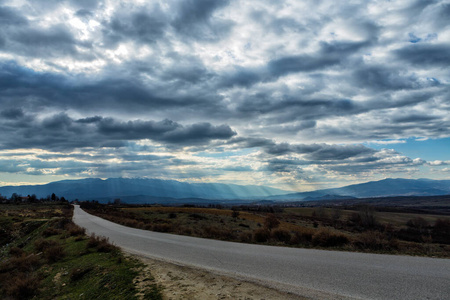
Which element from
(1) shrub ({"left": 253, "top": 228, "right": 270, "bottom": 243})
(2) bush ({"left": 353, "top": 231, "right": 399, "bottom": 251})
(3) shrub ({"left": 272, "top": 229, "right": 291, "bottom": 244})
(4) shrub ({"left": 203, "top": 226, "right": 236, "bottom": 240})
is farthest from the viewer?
(4) shrub ({"left": 203, "top": 226, "right": 236, "bottom": 240})

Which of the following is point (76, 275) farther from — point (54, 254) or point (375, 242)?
point (375, 242)

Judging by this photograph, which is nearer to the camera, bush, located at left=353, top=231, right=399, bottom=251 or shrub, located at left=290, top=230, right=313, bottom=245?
bush, located at left=353, top=231, right=399, bottom=251

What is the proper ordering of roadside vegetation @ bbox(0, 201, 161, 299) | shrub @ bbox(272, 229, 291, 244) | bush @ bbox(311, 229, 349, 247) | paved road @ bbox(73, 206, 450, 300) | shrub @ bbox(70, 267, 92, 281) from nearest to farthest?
paved road @ bbox(73, 206, 450, 300) → roadside vegetation @ bbox(0, 201, 161, 299) → shrub @ bbox(70, 267, 92, 281) → bush @ bbox(311, 229, 349, 247) → shrub @ bbox(272, 229, 291, 244)

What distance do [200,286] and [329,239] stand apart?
9.40m

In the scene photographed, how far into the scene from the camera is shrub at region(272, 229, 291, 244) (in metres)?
16.9

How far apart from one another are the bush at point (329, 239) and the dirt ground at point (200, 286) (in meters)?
8.04

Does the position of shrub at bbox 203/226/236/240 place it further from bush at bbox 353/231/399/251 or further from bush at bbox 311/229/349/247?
bush at bbox 353/231/399/251

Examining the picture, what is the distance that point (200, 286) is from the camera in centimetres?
754

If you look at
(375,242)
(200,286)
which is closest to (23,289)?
(200,286)

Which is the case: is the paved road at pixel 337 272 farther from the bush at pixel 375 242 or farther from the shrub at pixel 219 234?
the shrub at pixel 219 234

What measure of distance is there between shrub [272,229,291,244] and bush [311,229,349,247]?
6.82 ft

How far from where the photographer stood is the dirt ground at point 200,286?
6.54 m

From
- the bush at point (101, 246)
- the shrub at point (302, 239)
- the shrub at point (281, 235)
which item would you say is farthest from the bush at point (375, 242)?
the bush at point (101, 246)

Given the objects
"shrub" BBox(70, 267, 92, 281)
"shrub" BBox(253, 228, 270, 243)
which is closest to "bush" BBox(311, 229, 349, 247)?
"shrub" BBox(253, 228, 270, 243)
